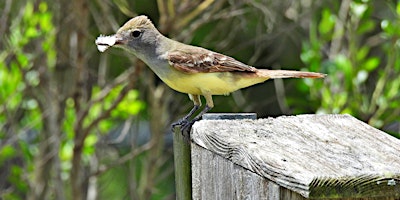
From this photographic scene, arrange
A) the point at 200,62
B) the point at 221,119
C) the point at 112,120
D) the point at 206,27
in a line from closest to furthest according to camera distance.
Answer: the point at 221,119 < the point at 200,62 < the point at 112,120 < the point at 206,27

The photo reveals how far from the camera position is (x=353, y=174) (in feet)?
6.86

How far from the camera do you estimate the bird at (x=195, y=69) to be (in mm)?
3520

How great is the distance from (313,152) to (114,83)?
9.83 feet

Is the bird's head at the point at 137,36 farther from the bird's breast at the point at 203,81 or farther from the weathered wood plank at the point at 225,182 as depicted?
the weathered wood plank at the point at 225,182

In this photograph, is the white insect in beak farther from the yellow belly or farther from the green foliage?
the green foliage

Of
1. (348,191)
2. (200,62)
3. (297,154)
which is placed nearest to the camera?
(348,191)

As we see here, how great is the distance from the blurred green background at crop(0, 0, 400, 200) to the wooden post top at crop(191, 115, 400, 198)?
6.64ft

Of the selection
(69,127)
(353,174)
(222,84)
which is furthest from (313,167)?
(69,127)

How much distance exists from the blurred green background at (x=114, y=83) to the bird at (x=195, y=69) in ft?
3.64

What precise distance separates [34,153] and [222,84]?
258cm

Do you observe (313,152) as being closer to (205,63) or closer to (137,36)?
(205,63)

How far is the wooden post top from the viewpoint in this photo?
6.81 ft

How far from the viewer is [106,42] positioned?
3.42 meters

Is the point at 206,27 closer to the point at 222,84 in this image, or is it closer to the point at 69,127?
the point at 69,127
